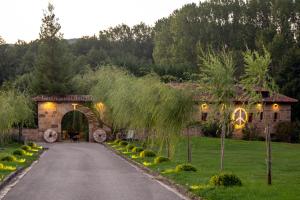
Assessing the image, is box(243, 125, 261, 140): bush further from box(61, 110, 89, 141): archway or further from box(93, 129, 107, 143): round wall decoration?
box(61, 110, 89, 141): archway

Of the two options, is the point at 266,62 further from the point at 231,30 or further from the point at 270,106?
the point at 231,30

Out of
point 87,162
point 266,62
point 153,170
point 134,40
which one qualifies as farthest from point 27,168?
point 134,40

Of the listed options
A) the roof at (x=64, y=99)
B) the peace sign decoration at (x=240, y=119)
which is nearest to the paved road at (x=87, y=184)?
the roof at (x=64, y=99)

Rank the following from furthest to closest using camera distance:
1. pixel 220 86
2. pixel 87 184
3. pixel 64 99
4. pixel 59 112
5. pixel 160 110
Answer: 1. pixel 59 112
2. pixel 64 99
3. pixel 160 110
4. pixel 220 86
5. pixel 87 184

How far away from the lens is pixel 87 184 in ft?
60.6

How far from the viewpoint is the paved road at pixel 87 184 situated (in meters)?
15.4

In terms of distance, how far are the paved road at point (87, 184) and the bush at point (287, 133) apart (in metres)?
28.7

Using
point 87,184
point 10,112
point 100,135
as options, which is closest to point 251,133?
point 100,135

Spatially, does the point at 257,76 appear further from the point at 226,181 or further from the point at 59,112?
the point at 59,112

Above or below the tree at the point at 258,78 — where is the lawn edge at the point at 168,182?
below

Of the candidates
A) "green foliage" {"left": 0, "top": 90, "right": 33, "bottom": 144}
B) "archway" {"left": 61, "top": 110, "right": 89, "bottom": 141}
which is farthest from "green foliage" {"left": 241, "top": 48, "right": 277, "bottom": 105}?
"archway" {"left": 61, "top": 110, "right": 89, "bottom": 141}

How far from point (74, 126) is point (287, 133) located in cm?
2123

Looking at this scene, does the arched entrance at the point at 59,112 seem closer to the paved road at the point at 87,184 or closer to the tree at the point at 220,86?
the paved road at the point at 87,184

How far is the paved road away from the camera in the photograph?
607 inches
